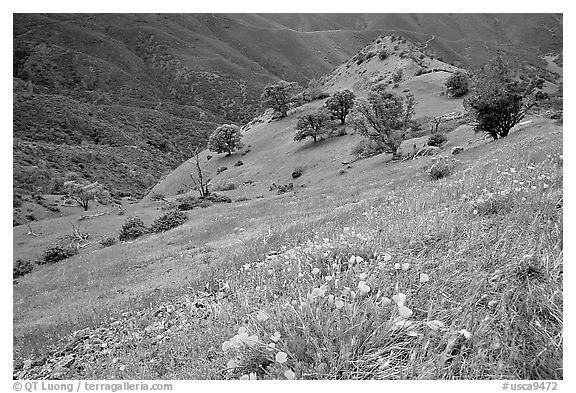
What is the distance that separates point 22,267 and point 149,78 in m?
124

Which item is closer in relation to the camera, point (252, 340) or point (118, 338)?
point (252, 340)

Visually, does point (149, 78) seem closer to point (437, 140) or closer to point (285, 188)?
point (285, 188)

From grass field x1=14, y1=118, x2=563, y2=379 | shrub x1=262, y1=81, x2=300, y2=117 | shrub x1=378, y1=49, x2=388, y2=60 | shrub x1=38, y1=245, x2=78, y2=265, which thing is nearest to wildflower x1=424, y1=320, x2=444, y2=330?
grass field x1=14, y1=118, x2=563, y2=379

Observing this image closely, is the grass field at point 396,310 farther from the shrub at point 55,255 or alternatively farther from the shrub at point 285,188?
the shrub at point 285,188

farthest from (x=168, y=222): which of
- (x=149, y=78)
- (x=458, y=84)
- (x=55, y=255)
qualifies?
(x=149, y=78)

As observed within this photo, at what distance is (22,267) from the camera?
20641 mm

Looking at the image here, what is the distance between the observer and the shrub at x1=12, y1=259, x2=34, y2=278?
65.4 ft

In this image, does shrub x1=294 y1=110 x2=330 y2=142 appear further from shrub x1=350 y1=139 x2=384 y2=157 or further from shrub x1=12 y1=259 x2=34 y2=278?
shrub x1=12 y1=259 x2=34 y2=278

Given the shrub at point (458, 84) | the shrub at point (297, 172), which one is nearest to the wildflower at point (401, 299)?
the shrub at point (297, 172)

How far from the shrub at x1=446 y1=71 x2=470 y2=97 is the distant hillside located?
7.18 m

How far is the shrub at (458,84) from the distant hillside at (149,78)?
7.18 m

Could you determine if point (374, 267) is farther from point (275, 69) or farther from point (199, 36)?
point (199, 36)

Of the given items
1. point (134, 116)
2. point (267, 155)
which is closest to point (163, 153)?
point (134, 116)
